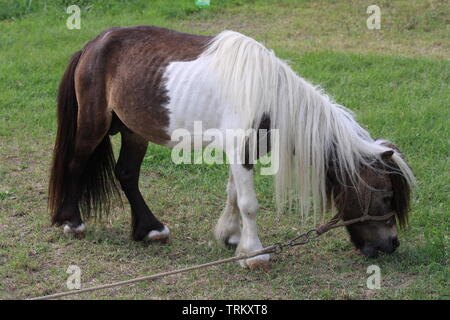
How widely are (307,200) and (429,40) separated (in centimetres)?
569

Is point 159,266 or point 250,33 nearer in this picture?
point 159,266

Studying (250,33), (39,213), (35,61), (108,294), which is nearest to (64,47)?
(35,61)

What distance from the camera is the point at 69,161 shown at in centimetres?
521

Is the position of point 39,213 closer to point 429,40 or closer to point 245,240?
point 245,240

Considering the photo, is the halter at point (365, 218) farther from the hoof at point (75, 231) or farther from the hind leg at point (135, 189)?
the hoof at point (75, 231)

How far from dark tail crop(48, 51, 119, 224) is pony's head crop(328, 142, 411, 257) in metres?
1.83

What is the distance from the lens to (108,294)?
431cm

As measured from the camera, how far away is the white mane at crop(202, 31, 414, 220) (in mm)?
4309

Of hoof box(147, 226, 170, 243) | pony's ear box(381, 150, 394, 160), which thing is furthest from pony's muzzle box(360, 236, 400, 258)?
hoof box(147, 226, 170, 243)

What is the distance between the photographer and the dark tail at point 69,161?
5203 millimetres

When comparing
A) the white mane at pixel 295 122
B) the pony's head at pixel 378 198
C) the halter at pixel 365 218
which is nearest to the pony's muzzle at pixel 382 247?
the pony's head at pixel 378 198

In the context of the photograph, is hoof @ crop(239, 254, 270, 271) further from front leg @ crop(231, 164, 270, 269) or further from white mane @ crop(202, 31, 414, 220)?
white mane @ crop(202, 31, 414, 220)

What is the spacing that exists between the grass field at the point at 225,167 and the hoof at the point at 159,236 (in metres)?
0.08

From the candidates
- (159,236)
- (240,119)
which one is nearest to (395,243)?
(240,119)
